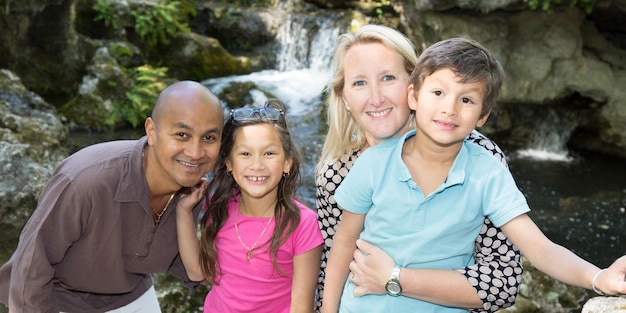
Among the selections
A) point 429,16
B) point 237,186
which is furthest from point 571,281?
point 429,16

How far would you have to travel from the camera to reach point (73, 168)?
2650mm

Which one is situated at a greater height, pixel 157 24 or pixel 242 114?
pixel 242 114

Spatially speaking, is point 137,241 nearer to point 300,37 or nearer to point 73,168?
point 73,168

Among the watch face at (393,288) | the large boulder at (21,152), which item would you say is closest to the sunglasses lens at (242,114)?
the watch face at (393,288)

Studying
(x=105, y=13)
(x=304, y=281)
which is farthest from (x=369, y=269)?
(x=105, y=13)

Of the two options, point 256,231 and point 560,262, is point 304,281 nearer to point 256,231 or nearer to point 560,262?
point 256,231

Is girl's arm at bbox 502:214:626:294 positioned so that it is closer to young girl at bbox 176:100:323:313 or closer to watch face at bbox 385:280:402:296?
watch face at bbox 385:280:402:296

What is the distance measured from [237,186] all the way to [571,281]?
1.56 meters

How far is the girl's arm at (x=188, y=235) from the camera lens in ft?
9.35

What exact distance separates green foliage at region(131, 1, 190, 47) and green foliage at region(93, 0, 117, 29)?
17.2 inches

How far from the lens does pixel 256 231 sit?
2773 millimetres

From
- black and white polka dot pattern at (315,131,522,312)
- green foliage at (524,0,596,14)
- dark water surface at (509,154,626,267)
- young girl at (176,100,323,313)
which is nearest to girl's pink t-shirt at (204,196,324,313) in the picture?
young girl at (176,100,323,313)

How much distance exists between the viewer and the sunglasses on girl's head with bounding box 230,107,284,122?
2750 millimetres

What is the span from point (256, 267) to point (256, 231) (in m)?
0.16
